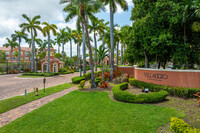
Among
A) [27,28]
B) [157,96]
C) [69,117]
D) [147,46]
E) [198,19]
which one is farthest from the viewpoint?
[27,28]

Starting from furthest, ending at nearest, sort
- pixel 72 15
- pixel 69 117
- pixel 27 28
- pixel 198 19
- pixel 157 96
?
pixel 27 28 → pixel 72 15 → pixel 198 19 → pixel 157 96 → pixel 69 117

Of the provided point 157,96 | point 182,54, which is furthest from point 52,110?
point 182,54

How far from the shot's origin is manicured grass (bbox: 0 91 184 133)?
4.50 m

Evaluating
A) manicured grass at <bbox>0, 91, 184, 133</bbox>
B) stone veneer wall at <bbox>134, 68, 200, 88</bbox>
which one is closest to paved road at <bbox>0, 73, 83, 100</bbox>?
manicured grass at <bbox>0, 91, 184, 133</bbox>

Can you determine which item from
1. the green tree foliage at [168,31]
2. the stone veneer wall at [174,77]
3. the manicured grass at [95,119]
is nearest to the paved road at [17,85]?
the manicured grass at [95,119]

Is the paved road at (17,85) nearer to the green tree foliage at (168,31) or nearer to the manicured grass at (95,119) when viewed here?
the manicured grass at (95,119)

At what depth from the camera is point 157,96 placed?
7223 millimetres

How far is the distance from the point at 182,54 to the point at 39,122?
1352 cm

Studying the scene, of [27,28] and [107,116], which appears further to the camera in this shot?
[27,28]

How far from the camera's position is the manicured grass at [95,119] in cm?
450

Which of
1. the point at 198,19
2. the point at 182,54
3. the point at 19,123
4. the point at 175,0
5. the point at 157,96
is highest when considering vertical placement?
the point at 175,0

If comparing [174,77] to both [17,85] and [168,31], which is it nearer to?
[168,31]

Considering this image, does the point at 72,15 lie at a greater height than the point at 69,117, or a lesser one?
greater

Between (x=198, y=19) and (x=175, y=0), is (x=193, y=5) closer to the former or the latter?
(x=198, y=19)
